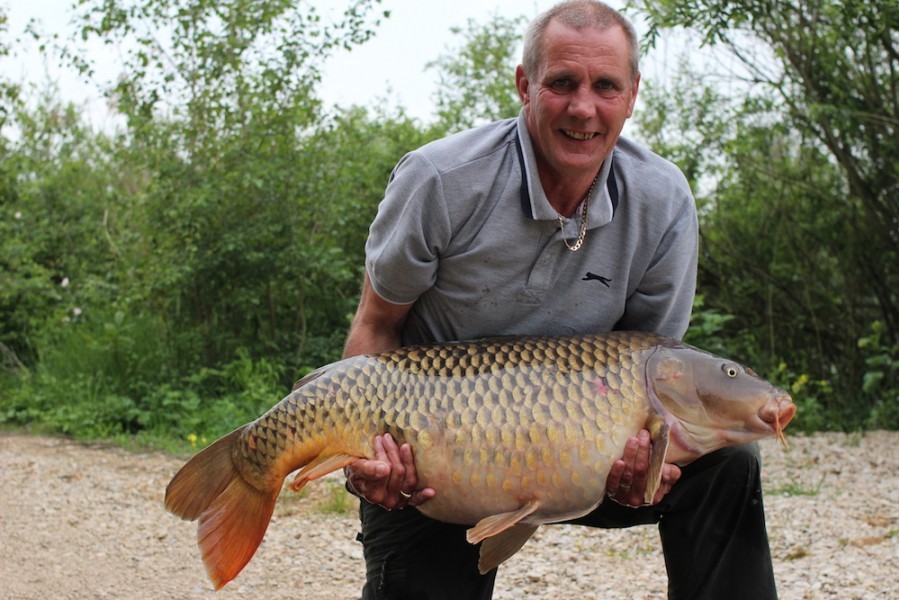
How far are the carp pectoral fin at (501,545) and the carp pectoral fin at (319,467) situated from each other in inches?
11.9

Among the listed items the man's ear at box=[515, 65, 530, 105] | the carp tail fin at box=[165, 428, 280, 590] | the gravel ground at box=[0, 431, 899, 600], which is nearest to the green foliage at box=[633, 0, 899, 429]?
the gravel ground at box=[0, 431, 899, 600]

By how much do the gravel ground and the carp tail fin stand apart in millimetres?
1074

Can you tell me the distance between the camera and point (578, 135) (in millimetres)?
2154

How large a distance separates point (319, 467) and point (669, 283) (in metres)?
0.84

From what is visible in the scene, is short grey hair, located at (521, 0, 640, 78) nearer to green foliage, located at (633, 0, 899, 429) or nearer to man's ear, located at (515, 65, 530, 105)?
Answer: man's ear, located at (515, 65, 530, 105)

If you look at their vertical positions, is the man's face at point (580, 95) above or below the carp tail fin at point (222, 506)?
above

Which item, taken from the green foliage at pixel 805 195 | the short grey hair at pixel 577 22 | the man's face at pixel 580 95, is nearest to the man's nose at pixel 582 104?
the man's face at pixel 580 95

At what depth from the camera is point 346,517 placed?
12.8ft

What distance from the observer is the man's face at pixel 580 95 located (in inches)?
84.4

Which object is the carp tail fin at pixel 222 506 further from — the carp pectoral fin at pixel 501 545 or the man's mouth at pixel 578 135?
the man's mouth at pixel 578 135

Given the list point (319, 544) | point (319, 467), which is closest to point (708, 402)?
point (319, 467)

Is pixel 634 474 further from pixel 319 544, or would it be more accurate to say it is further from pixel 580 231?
pixel 319 544

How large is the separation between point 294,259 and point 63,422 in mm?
1411

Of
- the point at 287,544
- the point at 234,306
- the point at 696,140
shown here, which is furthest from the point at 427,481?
the point at 696,140
